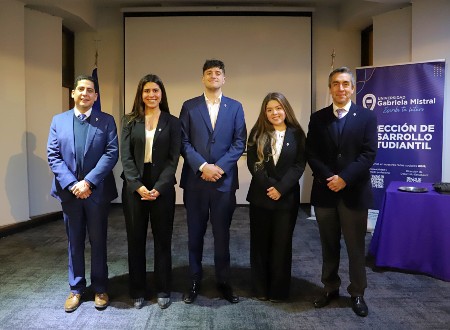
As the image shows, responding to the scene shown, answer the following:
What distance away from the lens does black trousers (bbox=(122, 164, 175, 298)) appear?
2662 millimetres

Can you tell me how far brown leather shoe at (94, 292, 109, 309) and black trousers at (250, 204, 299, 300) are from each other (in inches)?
40.4

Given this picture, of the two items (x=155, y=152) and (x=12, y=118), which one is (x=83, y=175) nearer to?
(x=155, y=152)

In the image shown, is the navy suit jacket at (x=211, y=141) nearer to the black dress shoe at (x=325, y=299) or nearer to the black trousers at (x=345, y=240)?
the black trousers at (x=345, y=240)

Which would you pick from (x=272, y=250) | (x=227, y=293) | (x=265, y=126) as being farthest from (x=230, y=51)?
(x=227, y=293)

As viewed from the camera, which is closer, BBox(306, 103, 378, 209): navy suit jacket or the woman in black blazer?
BBox(306, 103, 378, 209): navy suit jacket

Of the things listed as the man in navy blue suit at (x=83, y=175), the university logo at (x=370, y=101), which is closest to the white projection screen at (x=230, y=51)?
the university logo at (x=370, y=101)

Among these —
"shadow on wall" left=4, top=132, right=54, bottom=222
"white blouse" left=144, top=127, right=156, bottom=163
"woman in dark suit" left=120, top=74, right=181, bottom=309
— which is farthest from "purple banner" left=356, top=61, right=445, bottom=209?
"shadow on wall" left=4, top=132, right=54, bottom=222

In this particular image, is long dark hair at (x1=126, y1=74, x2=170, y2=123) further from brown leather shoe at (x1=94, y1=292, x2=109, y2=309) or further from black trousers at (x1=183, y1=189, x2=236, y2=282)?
brown leather shoe at (x1=94, y1=292, x2=109, y2=309)

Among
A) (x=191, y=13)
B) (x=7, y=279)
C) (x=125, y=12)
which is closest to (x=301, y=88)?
(x=191, y=13)

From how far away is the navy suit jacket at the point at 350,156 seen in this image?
2535mm

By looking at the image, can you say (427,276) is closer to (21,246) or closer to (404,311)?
(404,311)

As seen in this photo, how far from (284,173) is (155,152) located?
2.86 feet

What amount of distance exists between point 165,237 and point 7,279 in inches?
60.3

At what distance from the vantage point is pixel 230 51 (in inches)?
253
